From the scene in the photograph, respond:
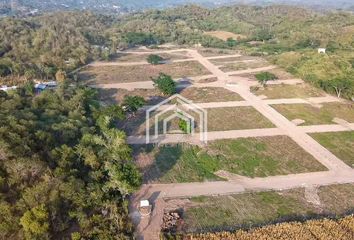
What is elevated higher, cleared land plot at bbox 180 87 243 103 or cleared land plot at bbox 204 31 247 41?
cleared land plot at bbox 180 87 243 103

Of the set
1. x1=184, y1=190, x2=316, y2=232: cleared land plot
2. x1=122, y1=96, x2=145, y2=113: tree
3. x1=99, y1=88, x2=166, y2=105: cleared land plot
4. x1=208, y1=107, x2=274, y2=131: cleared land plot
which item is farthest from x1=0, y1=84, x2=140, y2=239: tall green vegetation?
x1=99, y1=88, x2=166, y2=105: cleared land plot

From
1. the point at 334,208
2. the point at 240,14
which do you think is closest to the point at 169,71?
the point at 334,208

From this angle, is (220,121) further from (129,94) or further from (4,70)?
(4,70)

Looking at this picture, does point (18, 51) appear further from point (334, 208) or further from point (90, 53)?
point (334, 208)

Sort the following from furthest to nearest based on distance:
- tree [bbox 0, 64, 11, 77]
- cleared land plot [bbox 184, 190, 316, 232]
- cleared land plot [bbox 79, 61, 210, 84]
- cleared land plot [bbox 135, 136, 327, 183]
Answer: cleared land plot [bbox 79, 61, 210, 84] → tree [bbox 0, 64, 11, 77] → cleared land plot [bbox 135, 136, 327, 183] → cleared land plot [bbox 184, 190, 316, 232]

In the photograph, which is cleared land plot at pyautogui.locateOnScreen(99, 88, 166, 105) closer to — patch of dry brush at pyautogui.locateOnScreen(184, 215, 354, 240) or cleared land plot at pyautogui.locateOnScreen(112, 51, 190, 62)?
cleared land plot at pyautogui.locateOnScreen(112, 51, 190, 62)

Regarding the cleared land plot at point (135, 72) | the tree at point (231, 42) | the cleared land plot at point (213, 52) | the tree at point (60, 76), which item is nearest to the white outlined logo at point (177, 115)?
the cleared land plot at point (135, 72)

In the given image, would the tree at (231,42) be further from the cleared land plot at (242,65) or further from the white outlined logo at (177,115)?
the white outlined logo at (177,115)
